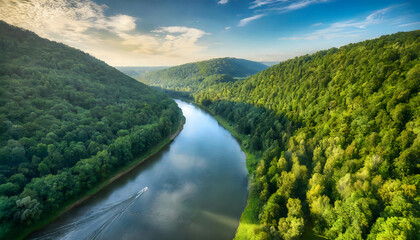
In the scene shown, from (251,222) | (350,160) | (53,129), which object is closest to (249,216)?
(251,222)

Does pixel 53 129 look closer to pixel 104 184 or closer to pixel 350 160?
pixel 104 184

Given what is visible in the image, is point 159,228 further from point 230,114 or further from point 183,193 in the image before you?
point 230,114

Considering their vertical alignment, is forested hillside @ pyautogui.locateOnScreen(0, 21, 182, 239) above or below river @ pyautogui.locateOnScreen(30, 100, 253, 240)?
above

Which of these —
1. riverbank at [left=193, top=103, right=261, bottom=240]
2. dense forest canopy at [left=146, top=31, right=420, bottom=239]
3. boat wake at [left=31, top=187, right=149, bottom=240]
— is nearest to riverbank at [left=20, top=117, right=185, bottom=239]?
boat wake at [left=31, top=187, right=149, bottom=240]

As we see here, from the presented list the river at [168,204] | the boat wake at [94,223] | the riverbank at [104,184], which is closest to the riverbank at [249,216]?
the river at [168,204]

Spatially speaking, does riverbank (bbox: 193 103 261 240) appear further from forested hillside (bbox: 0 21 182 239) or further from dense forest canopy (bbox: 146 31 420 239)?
forested hillside (bbox: 0 21 182 239)

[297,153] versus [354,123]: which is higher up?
[354,123]

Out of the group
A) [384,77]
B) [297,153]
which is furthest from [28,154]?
[384,77]
